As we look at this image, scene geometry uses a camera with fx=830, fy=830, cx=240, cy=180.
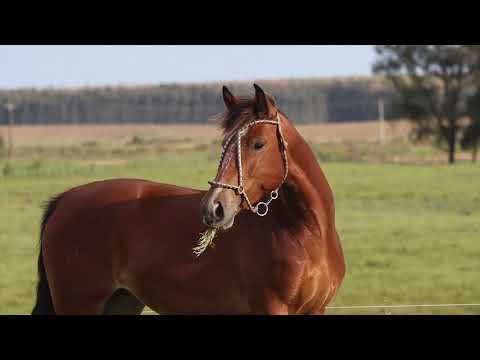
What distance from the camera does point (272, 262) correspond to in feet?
13.0

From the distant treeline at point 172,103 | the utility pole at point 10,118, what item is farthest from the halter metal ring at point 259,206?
the utility pole at point 10,118

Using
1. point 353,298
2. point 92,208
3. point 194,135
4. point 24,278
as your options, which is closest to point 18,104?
point 194,135

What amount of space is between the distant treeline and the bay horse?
65.3 feet

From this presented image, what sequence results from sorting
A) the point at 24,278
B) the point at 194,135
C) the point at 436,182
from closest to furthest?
the point at 24,278 → the point at 436,182 → the point at 194,135

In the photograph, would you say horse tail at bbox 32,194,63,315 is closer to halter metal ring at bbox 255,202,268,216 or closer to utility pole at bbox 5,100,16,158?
halter metal ring at bbox 255,202,268,216

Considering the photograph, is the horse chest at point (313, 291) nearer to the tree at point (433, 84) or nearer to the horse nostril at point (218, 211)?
the horse nostril at point (218, 211)

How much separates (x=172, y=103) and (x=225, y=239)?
23.3 m

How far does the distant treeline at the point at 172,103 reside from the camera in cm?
2652

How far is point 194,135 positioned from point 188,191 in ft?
75.2

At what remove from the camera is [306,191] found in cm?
409

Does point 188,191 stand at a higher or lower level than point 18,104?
higher

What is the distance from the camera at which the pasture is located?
1067 centimetres
